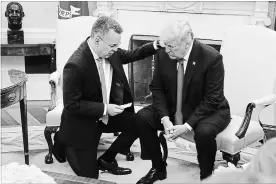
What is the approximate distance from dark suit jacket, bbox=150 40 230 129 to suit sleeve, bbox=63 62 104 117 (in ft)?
1.50

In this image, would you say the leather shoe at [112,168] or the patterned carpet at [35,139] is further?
the patterned carpet at [35,139]

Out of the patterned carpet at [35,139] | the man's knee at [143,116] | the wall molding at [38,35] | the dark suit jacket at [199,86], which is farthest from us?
the wall molding at [38,35]

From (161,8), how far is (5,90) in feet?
8.71

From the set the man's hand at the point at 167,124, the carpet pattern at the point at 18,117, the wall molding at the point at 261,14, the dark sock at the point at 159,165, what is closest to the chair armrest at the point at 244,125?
the man's hand at the point at 167,124

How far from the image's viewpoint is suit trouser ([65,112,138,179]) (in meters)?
3.01

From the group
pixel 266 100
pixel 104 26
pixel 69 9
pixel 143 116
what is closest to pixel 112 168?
pixel 143 116

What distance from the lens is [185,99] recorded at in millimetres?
2959

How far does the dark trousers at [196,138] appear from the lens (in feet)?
9.10

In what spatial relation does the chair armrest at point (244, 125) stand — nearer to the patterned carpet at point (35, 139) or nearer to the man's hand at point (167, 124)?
the man's hand at point (167, 124)

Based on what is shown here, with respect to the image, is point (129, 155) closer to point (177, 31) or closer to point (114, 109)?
point (114, 109)

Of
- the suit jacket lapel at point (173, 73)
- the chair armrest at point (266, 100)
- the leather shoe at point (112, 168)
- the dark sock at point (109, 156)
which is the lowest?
the leather shoe at point (112, 168)

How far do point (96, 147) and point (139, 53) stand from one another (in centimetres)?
77

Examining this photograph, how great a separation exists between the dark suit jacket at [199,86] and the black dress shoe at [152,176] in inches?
16.4

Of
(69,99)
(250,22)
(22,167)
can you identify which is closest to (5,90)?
(69,99)
